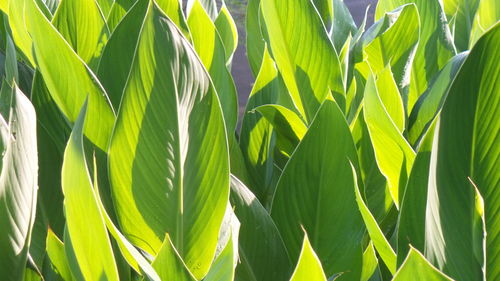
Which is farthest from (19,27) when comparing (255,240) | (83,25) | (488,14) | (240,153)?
(488,14)

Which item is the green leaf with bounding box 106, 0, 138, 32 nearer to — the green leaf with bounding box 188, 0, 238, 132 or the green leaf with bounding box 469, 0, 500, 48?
the green leaf with bounding box 188, 0, 238, 132

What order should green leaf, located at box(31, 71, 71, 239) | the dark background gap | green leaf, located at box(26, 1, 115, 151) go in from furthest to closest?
1. the dark background gap
2. green leaf, located at box(31, 71, 71, 239)
3. green leaf, located at box(26, 1, 115, 151)

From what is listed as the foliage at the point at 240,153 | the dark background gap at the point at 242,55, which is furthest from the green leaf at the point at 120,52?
the dark background gap at the point at 242,55

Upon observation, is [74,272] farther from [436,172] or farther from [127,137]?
[436,172]

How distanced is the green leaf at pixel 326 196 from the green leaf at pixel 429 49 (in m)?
0.32

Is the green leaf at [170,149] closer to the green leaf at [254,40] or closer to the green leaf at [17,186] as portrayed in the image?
the green leaf at [17,186]

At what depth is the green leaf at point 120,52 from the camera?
77 cm

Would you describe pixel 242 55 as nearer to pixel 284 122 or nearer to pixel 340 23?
pixel 340 23

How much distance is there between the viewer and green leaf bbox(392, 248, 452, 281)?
1.47ft

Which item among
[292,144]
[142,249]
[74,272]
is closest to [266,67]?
[292,144]

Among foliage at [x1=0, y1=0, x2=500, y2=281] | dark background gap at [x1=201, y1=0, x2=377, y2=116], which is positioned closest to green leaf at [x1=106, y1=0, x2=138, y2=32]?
foliage at [x1=0, y1=0, x2=500, y2=281]

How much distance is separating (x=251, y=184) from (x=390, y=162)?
0.79ft

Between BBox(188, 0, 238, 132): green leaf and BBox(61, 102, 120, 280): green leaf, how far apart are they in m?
0.31

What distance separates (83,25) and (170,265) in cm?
46
